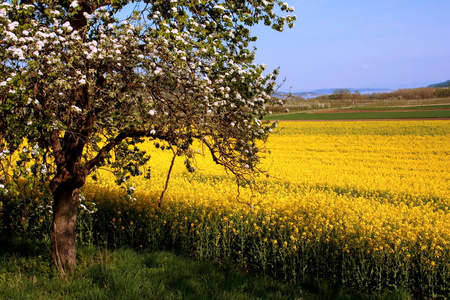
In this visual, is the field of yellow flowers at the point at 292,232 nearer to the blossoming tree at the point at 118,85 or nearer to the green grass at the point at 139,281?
the green grass at the point at 139,281

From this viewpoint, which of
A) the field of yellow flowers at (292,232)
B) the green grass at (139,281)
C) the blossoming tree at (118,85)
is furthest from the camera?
the field of yellow flowers at (292,232)

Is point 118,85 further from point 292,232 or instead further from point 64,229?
point 292,232

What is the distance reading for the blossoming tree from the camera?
13.8 feet

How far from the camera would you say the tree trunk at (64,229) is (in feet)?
20.1

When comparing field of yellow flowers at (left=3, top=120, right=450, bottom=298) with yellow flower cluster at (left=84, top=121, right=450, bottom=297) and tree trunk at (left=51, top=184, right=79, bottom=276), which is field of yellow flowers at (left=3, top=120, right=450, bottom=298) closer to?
yellow flower cluster at (left=84, top=121, right=450, bottom=297)

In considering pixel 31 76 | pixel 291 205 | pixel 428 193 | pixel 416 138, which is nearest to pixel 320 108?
pixel 416 138

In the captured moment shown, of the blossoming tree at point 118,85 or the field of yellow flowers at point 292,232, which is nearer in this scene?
the blossoming tree at point 118,85

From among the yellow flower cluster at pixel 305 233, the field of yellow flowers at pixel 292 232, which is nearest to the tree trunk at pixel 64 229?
the field of yellow flowers at pixel 292 232

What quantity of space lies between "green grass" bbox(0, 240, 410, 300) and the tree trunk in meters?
0.23

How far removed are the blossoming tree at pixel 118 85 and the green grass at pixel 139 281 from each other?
1.81 ft

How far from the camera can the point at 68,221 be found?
20.6ft

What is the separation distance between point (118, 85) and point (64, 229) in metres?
2.98

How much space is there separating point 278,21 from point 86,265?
5.22m

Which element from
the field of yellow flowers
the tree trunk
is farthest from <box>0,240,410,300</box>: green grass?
the field of yellow flowers
